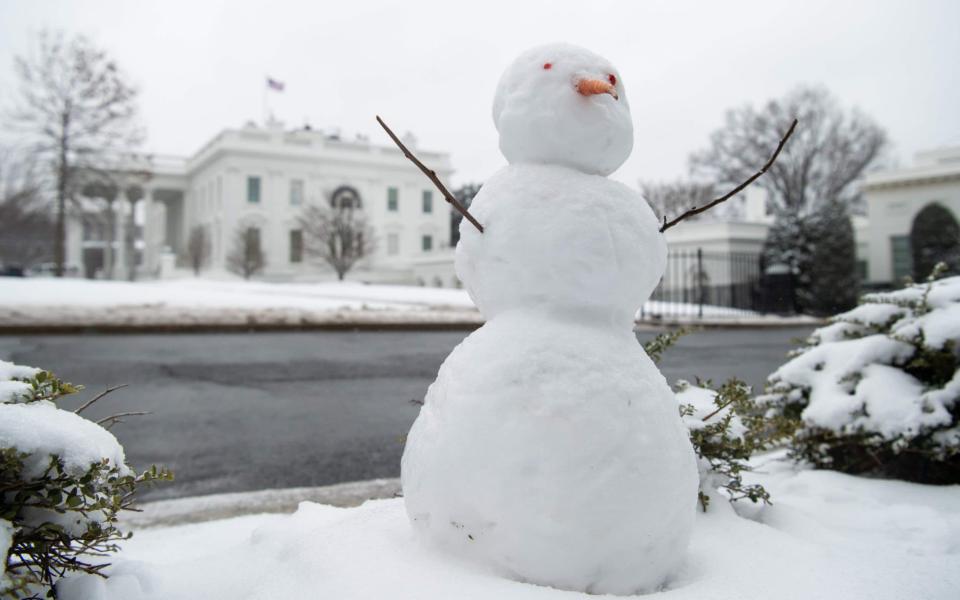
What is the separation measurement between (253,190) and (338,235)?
12.7 m

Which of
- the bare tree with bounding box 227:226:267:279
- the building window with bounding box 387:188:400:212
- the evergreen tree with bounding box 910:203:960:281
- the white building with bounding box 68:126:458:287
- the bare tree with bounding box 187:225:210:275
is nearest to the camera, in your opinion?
the evergreen tree with bounding box 910:203:960:281

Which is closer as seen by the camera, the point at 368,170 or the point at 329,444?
the point at 329,444

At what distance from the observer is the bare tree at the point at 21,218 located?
3006 cm

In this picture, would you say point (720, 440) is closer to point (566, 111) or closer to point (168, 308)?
point (566, 111)

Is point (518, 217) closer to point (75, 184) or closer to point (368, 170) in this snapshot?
point (75, 184)

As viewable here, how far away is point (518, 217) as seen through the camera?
1794mm

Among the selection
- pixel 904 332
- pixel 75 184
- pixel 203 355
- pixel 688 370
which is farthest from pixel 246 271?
pixel 904 332

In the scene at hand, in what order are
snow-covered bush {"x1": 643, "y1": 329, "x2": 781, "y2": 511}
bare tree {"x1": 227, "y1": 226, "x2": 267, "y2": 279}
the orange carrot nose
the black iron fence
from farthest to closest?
bare tree {"x1": 227, "y1": 226, "x2": 267, "y2": 279} < the black iron fence < snow-covered bush {"x1": 643, "y1": 329, "x2": 781, "y2": 511} < the orange carrot nose

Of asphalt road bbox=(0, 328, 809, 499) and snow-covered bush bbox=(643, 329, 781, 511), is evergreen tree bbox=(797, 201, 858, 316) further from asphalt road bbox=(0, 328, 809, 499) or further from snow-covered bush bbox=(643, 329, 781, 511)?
snow-covered bush bbox=(643, 329, 781, 511)

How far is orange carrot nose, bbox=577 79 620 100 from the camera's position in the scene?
70.1 inches

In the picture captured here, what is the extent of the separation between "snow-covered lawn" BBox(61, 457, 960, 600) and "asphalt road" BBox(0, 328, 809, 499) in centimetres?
61

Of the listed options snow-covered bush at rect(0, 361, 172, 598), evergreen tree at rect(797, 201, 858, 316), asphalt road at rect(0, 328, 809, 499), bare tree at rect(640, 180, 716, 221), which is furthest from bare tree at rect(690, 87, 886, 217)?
snow-covered bush at rect(0, 361, 172, 598)

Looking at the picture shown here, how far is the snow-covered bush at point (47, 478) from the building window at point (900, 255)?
31.8 meters

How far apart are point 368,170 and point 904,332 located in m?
51.6
